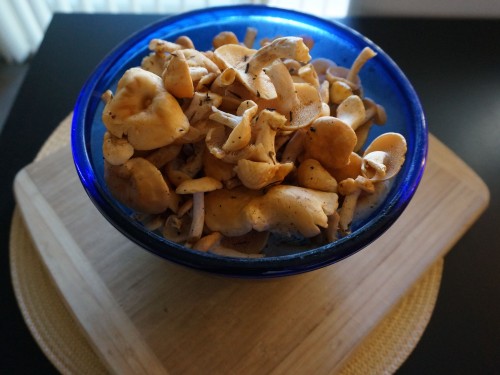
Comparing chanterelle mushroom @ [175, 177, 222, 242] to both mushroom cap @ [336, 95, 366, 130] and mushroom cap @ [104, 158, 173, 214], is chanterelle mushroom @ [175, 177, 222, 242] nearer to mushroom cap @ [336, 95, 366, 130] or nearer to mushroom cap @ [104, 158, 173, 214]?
mushroom cap @ [104, 158, 173, 214]

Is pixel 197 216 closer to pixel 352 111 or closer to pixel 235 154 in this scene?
pixel 235 154

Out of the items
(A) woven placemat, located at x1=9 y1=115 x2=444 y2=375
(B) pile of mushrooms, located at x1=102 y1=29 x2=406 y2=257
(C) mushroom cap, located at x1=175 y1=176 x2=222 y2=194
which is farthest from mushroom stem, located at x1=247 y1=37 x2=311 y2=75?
(A) woven placemat, located at x1=9 y1=115 x2=444 y2=375

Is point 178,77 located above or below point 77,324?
above

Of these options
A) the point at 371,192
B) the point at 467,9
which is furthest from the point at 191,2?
the point at 371,192

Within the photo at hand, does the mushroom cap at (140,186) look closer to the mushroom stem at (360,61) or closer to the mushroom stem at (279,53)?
the mushroom stem at (279,53)

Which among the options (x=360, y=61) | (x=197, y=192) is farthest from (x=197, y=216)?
(x=360, y=61)

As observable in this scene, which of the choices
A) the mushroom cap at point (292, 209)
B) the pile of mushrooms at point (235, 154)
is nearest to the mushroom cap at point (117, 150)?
the pile of mushrooms at point (235, 154)

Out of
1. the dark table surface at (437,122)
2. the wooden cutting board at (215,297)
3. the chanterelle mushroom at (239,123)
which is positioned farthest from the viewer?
the dark table surface at (437,122)
